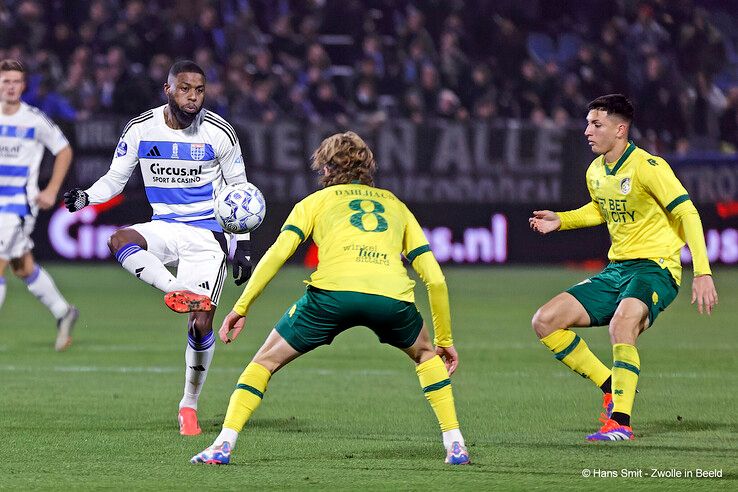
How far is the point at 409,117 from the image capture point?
20.6m

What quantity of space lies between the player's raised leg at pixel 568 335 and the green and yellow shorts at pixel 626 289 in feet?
0.21

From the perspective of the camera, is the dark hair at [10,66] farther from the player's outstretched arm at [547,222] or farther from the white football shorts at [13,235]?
the player's outstretched arm at [547,222]

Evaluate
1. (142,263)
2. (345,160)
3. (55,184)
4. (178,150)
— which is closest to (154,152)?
(178,150)

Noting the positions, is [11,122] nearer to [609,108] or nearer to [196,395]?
[196,395]

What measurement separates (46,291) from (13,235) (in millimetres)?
548

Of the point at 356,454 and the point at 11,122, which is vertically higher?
the point at 11,122

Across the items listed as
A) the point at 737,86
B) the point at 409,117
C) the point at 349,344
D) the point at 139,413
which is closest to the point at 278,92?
the point at 409,117

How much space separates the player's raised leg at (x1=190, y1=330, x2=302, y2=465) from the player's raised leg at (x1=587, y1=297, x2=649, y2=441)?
72.0 inches

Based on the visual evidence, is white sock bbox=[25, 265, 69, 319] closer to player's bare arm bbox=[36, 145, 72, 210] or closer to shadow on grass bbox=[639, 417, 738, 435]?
player's bare arm bbox=[36, 145, 72, 210]

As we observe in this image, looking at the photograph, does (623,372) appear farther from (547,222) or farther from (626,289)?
(547,222)

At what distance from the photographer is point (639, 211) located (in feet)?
24.3

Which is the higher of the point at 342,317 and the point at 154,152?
the point at 154,152

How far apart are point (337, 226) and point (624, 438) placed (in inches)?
78.7

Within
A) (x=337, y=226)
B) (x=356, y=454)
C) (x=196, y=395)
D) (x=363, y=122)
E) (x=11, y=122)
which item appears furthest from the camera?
(x=363, y=122)
